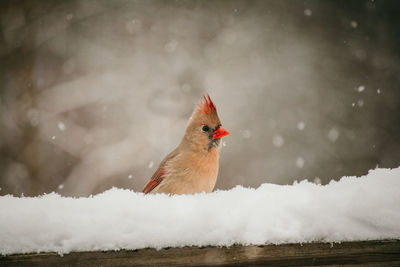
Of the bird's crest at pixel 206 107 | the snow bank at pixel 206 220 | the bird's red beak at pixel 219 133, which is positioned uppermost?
the bird's crest at pixel 206 107

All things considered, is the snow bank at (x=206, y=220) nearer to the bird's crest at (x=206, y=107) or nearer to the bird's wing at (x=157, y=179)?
the bird's wing at (x=157, y=179)

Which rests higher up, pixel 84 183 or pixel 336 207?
pixel 84 183

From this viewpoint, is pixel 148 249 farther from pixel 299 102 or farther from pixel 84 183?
pixel 299 102

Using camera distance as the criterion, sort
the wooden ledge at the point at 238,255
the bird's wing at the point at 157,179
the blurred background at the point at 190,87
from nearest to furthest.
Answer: the wooden ledge at the point at 238,255 < the bird's wing at the point at 157,179 < the blurred background at the point at 190,87

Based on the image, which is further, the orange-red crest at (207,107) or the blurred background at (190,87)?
the blurred background at (190,87)

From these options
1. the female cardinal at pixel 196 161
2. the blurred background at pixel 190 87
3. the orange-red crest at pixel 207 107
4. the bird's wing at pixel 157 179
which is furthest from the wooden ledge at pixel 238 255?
the blurred background at pixel 190 87

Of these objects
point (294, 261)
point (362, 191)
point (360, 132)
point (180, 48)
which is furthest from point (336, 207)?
point (180, 48)

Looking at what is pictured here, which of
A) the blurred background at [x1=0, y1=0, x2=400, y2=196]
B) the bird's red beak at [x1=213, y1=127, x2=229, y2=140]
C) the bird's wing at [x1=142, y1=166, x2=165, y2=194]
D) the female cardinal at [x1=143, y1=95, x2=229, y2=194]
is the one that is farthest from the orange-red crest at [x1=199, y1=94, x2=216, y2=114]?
the blurred background at [x1=0, y1=0, x2=400, y2=196]

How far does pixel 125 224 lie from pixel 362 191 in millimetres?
857

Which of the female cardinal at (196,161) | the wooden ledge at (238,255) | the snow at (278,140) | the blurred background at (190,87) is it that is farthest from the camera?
the snow at (278,140)

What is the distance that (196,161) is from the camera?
312cm

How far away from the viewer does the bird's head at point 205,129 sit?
10.8 ft

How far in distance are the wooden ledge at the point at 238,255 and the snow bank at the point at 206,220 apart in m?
0.02

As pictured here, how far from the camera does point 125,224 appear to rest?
4.27 ft
